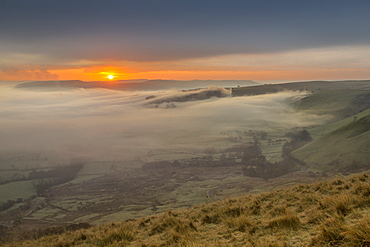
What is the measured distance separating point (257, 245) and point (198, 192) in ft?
408

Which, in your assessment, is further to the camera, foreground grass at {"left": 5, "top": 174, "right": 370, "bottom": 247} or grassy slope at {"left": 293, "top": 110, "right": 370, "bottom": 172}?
grassy slope at {"left": 293, "top": 110, "right": 370, "bottom": 172}

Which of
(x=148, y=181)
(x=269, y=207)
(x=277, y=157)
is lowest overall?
(x=148, y=181)

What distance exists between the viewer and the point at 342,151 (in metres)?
137

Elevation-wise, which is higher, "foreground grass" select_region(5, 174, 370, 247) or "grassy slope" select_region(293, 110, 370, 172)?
"foreground grass" select_region(5, 174, 370, 247)

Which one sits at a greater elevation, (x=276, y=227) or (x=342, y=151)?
(x=276, y=227)

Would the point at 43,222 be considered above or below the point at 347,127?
below

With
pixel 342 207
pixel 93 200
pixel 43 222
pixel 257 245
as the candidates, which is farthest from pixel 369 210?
pixel 93 200

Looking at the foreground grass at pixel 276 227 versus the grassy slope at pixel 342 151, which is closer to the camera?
the foreground grass at pixel 276 227

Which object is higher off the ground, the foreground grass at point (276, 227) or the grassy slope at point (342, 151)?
the foreground grass at point (276, 227)

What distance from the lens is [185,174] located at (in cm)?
18525

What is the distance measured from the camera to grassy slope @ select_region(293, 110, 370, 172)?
396ft

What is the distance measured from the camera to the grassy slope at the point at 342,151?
120562mm

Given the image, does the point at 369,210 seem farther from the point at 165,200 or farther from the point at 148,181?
the point at 148,181

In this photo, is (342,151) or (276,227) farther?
(342,151)
